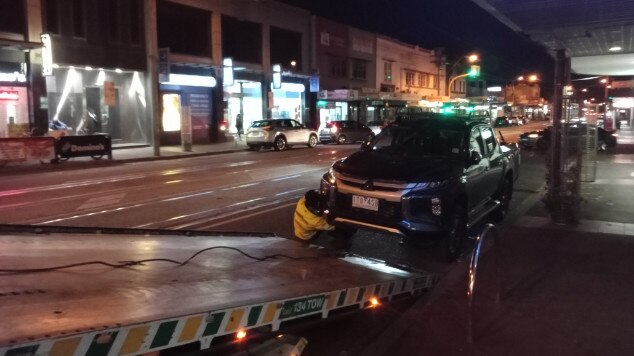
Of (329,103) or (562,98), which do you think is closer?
(562,98)

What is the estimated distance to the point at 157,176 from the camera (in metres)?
17.8

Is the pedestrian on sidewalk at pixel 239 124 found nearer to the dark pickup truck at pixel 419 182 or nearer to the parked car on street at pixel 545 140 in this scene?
the parked car on street at pixel 545 140

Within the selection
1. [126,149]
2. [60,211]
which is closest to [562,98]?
[60,211]

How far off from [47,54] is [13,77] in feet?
5.47

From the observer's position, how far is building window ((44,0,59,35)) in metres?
25.8

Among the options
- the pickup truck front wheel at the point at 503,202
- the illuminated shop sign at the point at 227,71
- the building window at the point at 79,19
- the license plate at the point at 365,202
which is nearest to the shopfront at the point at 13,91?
the building window at the point at 79,19

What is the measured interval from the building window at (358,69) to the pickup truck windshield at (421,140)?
41.0 metres

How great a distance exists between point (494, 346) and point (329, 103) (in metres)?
42.7

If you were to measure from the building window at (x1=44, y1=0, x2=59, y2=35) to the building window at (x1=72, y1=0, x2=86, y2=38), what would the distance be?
90 centimetres

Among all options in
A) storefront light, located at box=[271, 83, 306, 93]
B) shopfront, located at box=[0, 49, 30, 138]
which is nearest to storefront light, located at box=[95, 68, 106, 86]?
shopfront, located at box=[0, 49, 30, 138]

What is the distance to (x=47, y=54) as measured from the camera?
2436cm

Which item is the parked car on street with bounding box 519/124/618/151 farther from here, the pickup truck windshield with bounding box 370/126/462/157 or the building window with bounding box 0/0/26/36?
the building window with bounding box 0/0/26/36

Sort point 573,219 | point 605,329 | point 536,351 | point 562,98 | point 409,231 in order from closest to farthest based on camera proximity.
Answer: point 536,351 < point 605,329 < point 409,231 < point 573,219 < point 562,98

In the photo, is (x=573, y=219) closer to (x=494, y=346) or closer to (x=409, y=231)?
(x=409, y=231)
